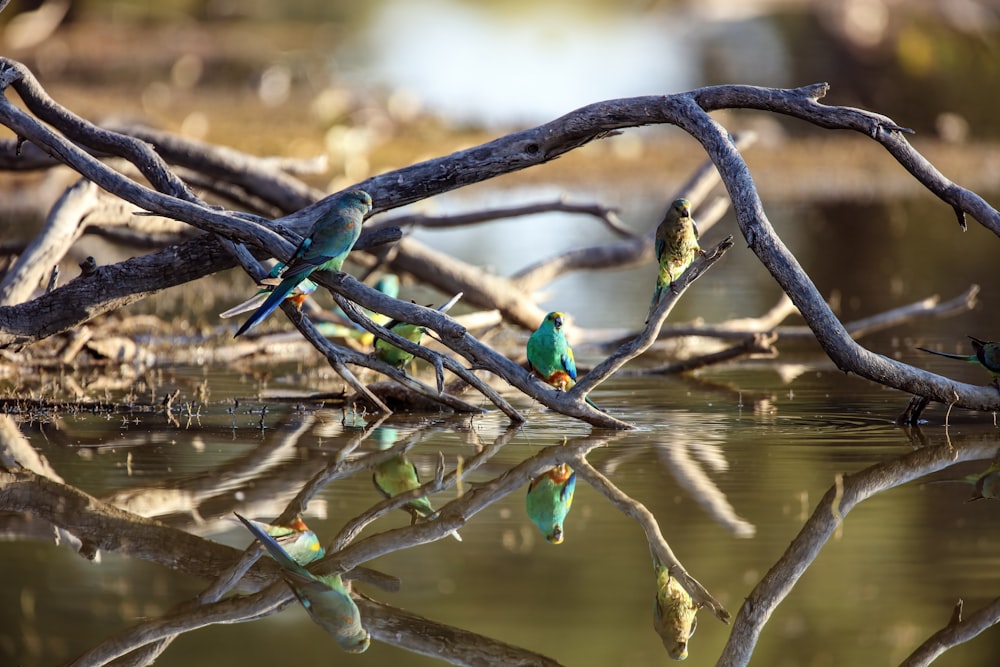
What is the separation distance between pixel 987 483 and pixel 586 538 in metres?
1.64

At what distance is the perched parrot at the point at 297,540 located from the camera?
13.6 feet

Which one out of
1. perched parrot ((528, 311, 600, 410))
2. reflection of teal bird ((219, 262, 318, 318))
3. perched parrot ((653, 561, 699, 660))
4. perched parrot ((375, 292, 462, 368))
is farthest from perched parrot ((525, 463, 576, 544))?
perched parrot ((375, 292, 462, 368))

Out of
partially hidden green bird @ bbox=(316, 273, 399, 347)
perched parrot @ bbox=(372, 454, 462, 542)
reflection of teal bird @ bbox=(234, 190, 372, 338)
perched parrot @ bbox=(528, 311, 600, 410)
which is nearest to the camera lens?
perched parrot @ bbox=(372, 454, 462, 542)

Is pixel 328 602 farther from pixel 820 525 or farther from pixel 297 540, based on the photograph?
pixel 820 525

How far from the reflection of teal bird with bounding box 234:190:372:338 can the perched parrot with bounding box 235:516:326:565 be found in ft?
3.07

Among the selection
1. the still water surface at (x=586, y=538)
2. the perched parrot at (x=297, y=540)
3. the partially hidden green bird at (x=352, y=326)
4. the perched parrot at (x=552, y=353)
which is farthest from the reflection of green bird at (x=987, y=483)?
the partially hidden green bird at (x=352, y=326)

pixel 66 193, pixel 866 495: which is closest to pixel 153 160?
pixel 66 193

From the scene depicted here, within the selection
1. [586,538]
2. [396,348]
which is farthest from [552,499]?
[396,348]

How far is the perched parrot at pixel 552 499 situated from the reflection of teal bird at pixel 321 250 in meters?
1.20

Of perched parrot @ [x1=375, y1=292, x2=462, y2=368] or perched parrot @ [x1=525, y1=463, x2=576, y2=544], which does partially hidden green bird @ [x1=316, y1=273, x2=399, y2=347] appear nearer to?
perched parrot @ [x1=375, y1=292, x2=462, y2=368]

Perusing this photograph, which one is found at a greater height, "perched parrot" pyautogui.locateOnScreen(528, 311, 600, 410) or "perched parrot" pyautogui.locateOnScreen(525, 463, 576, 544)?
"perched parrot" pyautogui.locateOnScreen(528, 311, 600, 410)

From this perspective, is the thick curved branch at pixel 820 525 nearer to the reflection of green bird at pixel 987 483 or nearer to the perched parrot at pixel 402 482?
the reflection of green bird at pixel 987 483

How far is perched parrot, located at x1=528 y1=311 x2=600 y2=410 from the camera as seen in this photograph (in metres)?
6.18

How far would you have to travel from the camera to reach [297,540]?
14.0 feet
